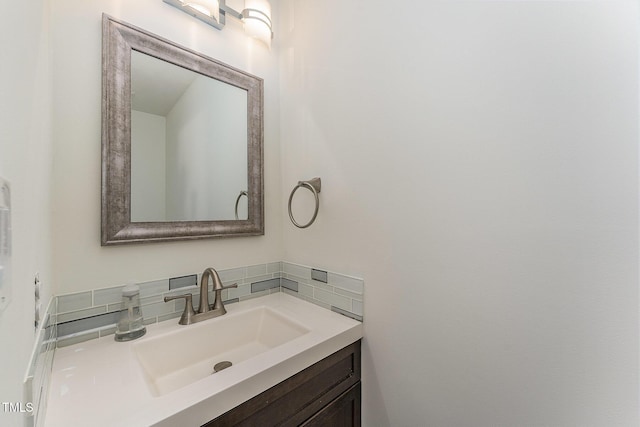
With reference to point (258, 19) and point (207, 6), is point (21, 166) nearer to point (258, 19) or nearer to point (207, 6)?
point (207, 6)

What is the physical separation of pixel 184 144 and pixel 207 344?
81cm

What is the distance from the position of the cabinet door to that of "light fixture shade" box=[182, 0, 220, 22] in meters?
1.59

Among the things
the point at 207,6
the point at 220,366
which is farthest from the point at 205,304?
the point at 207,6

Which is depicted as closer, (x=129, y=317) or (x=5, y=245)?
(x=5, y=245)

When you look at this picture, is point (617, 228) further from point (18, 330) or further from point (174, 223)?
point (174, 223)

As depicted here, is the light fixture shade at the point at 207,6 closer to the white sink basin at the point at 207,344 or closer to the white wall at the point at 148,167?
the white wall at the point at 148,167

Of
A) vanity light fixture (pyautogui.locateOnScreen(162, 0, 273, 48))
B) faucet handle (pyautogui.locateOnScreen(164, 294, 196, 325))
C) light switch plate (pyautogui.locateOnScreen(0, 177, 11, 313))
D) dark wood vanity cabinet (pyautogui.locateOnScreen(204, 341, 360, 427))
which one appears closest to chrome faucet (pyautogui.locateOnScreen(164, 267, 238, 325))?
faucet handle (pyautogui.locateOnScreen(164, 294, 196, 325))

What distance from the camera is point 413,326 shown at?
0.85 meters

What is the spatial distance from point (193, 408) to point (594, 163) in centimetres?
103

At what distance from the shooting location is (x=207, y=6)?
1.10 meters

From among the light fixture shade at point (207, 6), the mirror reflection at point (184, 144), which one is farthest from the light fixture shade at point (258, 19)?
the mirror reflection at point (184, 144)

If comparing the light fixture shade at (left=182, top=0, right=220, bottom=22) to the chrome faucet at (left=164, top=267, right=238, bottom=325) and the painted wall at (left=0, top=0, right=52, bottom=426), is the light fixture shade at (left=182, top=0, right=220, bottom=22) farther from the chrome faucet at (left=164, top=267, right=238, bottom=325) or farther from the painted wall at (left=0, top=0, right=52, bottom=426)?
the chrome faucet at (left=164, top=267, right=238, bottom=325)

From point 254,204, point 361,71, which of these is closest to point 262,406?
point 254,204

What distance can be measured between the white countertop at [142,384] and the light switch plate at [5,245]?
0.39 metres
